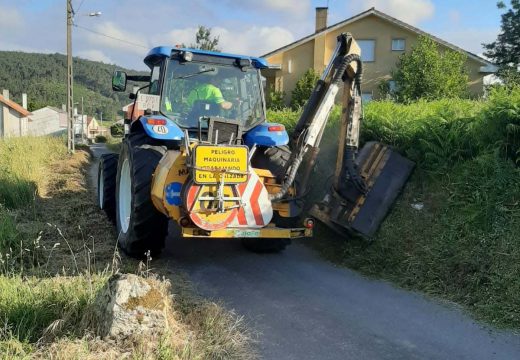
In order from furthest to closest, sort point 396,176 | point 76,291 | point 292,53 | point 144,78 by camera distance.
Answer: point 292,53, point 144,78, point 396,176, point 76,291

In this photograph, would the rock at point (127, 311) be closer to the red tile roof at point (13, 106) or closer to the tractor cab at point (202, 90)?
the tractor cab at point (202, 90)

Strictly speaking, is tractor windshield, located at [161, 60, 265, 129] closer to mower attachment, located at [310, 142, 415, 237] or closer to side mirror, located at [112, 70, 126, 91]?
side mirror, located at [112, 70, 126, 91]

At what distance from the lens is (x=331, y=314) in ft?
14.7

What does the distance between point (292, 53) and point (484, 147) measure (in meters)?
24.1

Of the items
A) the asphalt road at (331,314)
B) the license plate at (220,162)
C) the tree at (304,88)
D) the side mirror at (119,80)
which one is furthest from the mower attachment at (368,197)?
the tree at (304,88)

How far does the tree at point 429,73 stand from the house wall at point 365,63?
4721mm

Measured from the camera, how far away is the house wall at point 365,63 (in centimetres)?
2806

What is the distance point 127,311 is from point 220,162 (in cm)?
185

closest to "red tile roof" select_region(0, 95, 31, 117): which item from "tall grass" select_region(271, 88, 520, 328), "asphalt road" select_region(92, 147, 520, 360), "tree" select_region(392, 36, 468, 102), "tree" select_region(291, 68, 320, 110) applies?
"tree" select_region(291, 68, 320, 110)

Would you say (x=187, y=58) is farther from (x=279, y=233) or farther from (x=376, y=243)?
(x=376, y=243)

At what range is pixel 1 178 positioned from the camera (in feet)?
31.8

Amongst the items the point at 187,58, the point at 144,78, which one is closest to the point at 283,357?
the point at 187,58

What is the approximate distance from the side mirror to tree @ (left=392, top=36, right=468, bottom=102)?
1654 centimetres

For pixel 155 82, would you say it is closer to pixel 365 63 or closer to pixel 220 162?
pixel 220 162
